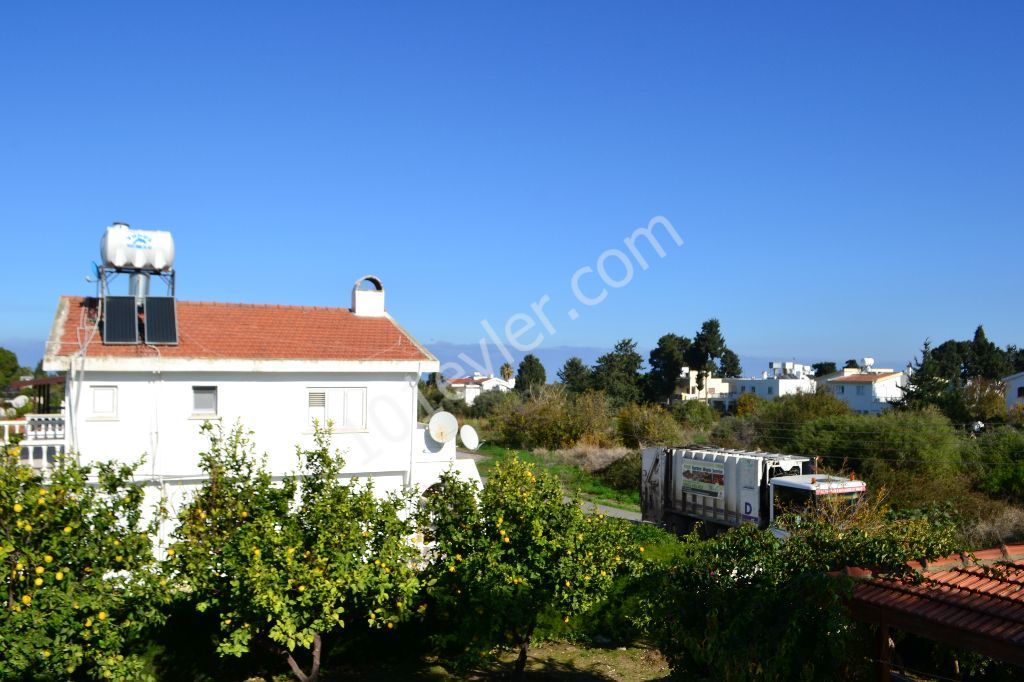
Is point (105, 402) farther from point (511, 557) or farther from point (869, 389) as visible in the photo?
point (869, 389)

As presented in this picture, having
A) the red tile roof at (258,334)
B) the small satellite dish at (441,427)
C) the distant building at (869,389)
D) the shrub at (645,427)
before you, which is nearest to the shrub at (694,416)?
the shrub at (645,427)

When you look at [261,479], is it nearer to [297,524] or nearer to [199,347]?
[297,524]

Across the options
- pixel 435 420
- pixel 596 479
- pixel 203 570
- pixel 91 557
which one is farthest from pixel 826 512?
pixel 596 479

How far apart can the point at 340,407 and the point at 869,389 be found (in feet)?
228

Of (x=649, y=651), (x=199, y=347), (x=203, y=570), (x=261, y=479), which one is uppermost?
(x=199, y=347)

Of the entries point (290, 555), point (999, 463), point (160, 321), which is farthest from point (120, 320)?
point (999, 463)

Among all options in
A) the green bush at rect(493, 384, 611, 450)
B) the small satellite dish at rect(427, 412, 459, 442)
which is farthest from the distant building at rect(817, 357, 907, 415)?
the small satellite dish at rect(427, 412, 459, 442)

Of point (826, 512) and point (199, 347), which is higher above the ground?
point (199, 347)

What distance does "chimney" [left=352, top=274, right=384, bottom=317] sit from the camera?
23828mm

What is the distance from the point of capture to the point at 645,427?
4650cm

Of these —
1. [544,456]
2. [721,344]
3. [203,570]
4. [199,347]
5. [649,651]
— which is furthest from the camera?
[721,344]

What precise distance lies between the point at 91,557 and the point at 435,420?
12.2 meters

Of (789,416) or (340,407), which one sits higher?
(340,407)

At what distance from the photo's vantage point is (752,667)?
8.51 metres
